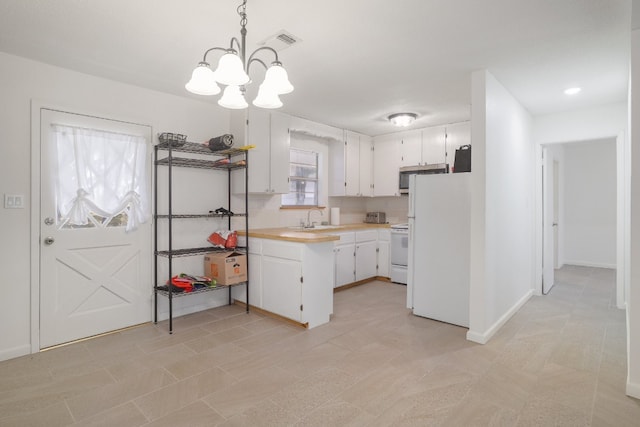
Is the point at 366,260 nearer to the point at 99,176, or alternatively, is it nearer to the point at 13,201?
the point at 99,176

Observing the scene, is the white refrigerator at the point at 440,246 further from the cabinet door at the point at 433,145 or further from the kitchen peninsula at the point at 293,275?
the cabinet door at the point at 433,145

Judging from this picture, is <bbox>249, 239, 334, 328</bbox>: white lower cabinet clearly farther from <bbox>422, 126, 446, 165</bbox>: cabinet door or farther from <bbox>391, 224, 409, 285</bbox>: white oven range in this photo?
<bbox>422, 126, 446, 165</bbox>: cabinet door

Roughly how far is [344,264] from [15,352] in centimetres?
351

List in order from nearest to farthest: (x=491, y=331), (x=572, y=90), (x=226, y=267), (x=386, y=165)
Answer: (x=491, y=331), (x=572, y=90), (x=226, y=267), (x=386, y=165)

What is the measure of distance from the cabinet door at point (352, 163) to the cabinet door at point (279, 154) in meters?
1.27

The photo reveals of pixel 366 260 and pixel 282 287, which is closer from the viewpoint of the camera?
pixel 282 287

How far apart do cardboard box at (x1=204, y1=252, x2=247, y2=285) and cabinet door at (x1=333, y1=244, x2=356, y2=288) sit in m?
1.40

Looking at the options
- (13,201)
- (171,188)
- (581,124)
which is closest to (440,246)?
(581,124)

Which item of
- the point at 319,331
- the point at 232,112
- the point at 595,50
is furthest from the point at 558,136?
the point at 232,112

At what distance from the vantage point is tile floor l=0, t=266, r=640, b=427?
199cm

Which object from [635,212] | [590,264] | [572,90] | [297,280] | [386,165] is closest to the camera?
[635,212]

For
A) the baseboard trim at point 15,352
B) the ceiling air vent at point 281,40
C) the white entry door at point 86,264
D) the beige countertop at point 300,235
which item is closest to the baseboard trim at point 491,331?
the beige countertop at point 300,235

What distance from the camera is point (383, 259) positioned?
538 centimetres

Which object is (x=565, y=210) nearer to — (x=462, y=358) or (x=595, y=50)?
(x=595, y=50)
